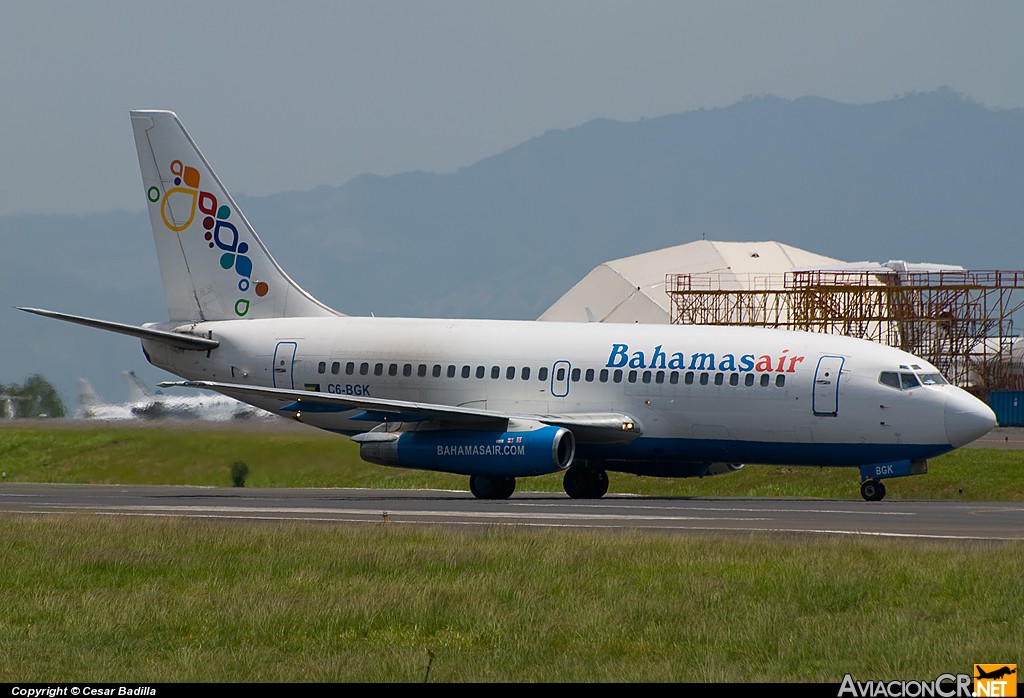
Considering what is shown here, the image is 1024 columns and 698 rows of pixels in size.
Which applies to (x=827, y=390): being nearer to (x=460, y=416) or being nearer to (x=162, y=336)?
(x=460, y=416)

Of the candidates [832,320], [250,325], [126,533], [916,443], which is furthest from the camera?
[832,320]

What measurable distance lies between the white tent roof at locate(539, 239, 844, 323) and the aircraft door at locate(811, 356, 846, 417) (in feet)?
285

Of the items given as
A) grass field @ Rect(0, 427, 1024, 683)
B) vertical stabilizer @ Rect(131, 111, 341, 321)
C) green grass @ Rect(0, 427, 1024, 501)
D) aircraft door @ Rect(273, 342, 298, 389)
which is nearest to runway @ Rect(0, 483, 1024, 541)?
green grass @ Rect(0, 427, 1024, 501)

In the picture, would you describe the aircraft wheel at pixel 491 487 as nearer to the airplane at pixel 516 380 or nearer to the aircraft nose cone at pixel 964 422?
the airplane at pixel 516 380

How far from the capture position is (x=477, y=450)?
36.8 meters

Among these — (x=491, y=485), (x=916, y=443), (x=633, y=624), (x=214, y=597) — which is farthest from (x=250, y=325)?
(x=633, y=624)

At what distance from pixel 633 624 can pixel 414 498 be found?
74.7ft

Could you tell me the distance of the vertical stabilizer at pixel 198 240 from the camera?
4359cm

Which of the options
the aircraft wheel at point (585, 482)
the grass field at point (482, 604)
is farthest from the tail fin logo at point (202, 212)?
the grass field at point (482, 604)

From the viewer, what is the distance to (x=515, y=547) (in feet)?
72.0

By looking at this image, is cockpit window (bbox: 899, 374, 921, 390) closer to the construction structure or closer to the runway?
the runway

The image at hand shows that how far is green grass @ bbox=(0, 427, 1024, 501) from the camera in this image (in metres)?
42.5

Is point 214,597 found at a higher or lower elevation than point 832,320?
lower

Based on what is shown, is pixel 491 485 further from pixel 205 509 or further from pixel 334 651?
pixel 334 651
